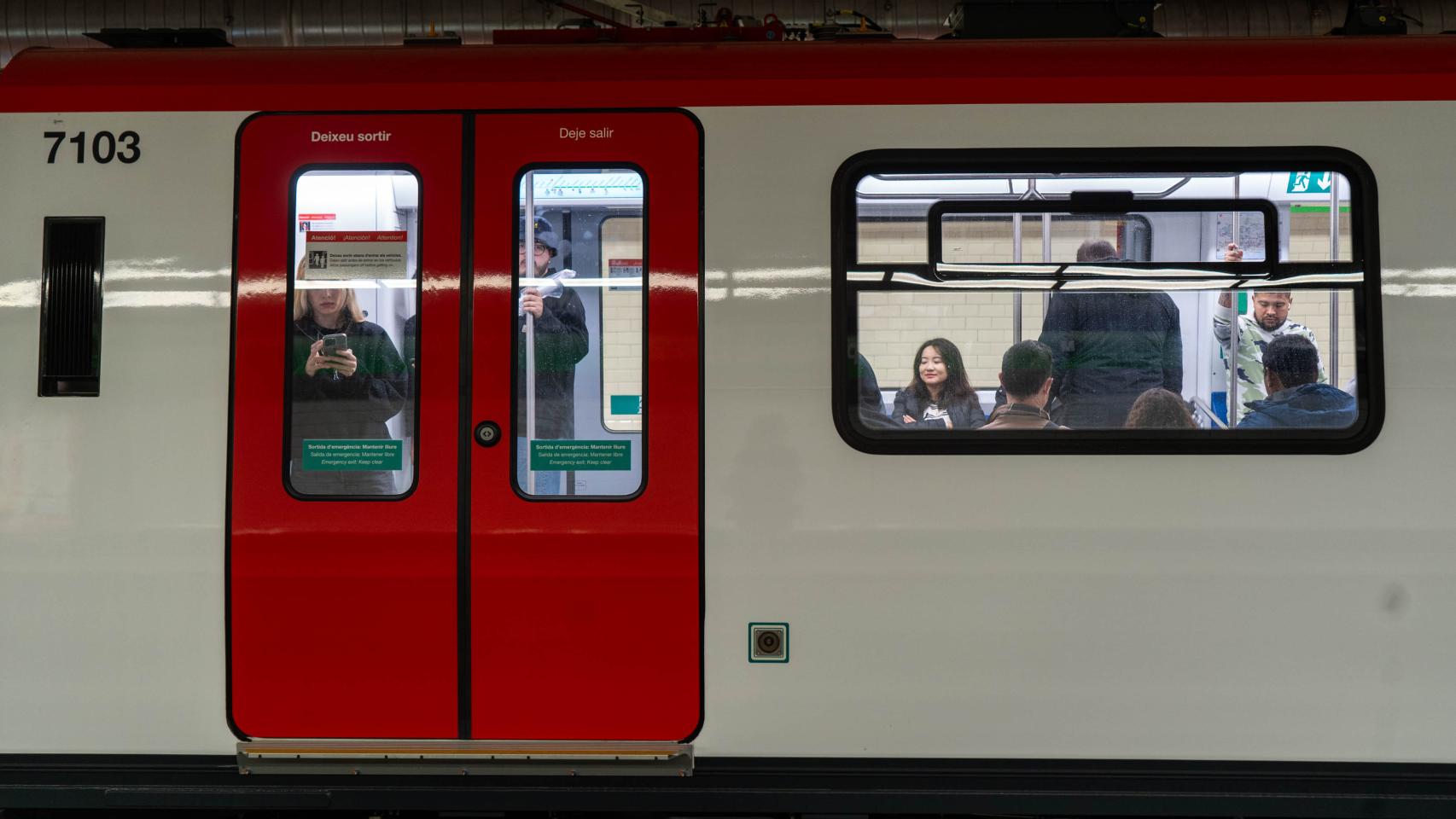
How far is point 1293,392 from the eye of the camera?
3242 millimetres

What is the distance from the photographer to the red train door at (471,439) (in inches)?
129

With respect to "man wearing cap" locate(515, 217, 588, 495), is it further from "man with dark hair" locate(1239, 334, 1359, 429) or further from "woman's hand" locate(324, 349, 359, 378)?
"man with dark hair" locate(1239, 334, 1359, 429)

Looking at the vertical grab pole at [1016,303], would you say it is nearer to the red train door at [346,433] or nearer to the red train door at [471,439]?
the red train door at [471,439]

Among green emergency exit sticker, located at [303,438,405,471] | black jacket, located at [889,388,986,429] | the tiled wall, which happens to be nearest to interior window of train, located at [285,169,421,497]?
green emergency exit sticker, located at [303,438,405,471]

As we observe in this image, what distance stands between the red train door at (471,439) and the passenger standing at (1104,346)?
119cm

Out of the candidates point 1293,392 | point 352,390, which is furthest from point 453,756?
point 1293,392

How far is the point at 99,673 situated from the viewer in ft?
10.9

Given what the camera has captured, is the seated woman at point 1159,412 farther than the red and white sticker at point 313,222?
No

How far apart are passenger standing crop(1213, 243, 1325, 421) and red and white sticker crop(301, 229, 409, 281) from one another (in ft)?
8.82

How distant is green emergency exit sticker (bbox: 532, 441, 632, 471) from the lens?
3275mm

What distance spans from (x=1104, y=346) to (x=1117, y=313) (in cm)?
11

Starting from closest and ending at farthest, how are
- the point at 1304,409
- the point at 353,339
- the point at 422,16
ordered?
the point at 1304,409 < the point at 353,339 < the point at 422,16

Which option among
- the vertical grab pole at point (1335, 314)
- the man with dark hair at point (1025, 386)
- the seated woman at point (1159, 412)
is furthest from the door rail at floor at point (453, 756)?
the vertical grab pole at point (1335, 314)

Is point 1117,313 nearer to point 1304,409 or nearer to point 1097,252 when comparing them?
point 1097,252
